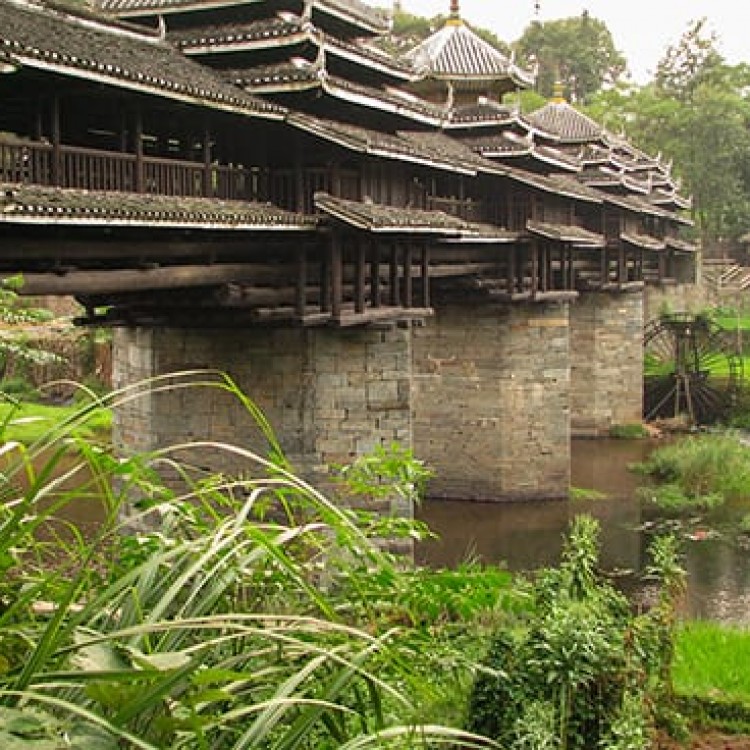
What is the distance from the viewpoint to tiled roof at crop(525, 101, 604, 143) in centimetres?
2675

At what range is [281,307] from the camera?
1166 centimetres

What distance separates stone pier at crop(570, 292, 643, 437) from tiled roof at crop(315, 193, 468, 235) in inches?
548

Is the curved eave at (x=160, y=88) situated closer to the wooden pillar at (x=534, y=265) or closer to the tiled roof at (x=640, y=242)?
the wooden pillar at (x=534, y=265)

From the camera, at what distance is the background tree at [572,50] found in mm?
59531

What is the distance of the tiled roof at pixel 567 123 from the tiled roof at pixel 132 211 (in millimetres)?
17443

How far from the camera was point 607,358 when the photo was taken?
85.8 feet

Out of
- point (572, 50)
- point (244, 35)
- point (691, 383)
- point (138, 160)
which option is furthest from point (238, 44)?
point (572, 50)

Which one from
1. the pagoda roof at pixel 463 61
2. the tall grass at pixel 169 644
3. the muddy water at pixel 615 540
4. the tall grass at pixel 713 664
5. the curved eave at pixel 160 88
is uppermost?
the pagoda roof at pixel 463 61

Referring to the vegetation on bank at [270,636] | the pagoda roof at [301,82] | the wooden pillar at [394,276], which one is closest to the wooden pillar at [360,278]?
the wooden pillar at [394,276]

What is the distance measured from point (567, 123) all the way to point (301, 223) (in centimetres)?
1843

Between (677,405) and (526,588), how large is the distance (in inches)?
825

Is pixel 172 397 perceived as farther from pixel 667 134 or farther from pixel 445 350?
pixel 667 134

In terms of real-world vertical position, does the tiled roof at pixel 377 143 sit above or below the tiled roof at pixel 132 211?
above

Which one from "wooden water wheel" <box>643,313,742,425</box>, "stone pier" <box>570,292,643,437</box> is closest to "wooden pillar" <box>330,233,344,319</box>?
"stone pier" <box>570,292,643,437</box>
